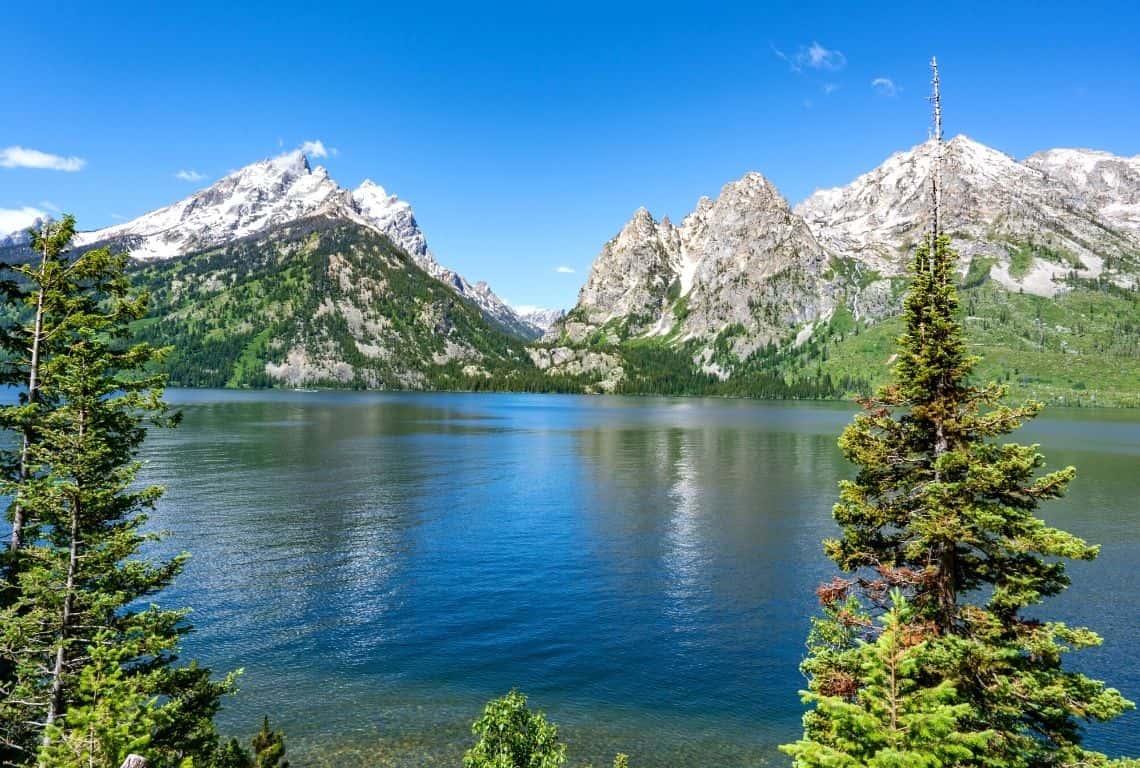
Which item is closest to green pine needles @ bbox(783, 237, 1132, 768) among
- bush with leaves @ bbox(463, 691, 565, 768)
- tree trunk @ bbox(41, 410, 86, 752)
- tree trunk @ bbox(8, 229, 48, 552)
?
bush with leaves @ bbox(463, 691, 565, 768)

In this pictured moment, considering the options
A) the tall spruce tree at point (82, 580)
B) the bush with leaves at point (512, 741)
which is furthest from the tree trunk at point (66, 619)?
the bush with leaves at point (512, 741)

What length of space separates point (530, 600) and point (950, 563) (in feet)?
143

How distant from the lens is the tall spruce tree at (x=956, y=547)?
19.1m

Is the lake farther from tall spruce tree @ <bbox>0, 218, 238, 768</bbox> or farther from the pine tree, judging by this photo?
the pine tree

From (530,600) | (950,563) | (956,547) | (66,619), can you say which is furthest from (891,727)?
(530,600)

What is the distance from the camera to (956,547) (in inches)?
864

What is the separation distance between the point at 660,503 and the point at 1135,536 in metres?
62.5

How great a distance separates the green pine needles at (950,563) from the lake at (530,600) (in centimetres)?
1910

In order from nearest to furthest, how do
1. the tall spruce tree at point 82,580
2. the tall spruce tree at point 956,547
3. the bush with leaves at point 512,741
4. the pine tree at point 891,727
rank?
the pine tree at point 891,727 → the tall spruce tree at point 956,547 → the tall spruce tree at point 82,580 → the bush with leaves at point 512,741

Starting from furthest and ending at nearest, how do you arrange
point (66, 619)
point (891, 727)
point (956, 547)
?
1. point (66, 619)
2. point (956, 547)
3. point (891, 727)

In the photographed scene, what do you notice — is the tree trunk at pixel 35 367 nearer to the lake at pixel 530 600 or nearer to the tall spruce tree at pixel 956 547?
the lake at pixel 530 600

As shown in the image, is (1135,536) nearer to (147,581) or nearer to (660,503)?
(660,503)

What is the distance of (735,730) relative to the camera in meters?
38.6

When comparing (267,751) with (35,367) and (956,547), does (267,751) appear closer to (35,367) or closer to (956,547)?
(35,367)
